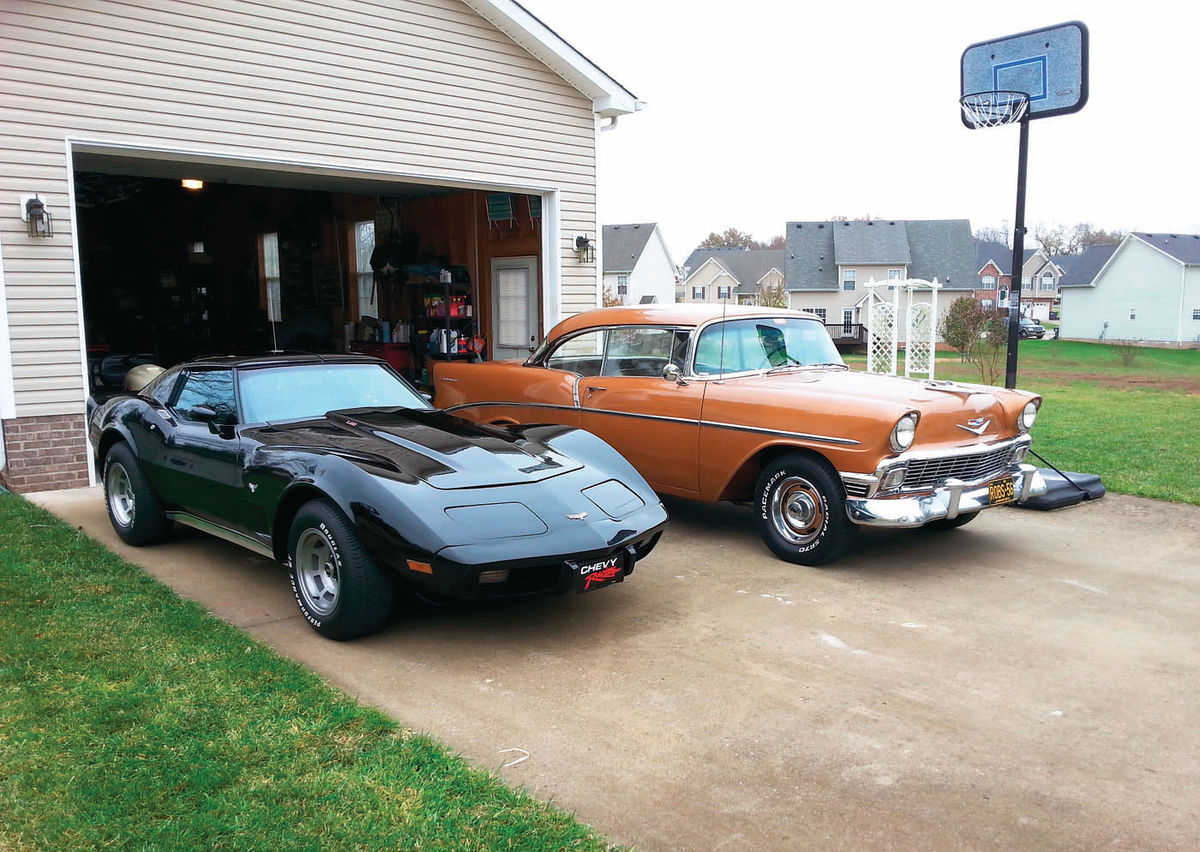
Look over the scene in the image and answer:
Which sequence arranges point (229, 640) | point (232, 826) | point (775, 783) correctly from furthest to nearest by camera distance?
point (229, 640) → point (775, 783) → point (232, 826)

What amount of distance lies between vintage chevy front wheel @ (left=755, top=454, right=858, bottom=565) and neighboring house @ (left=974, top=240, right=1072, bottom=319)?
69614mm

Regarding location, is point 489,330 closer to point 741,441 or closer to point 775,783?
point 741,441

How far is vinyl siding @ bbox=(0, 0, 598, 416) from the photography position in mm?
7797

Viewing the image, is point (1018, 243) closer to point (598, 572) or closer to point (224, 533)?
point (598, 572)

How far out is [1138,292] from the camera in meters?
52.5

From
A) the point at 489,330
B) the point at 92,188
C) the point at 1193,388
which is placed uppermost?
the point at 92,188

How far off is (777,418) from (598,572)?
2.07 meters

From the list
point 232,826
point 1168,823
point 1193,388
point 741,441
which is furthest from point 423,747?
point 1193,388

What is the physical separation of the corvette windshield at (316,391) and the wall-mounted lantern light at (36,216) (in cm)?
356

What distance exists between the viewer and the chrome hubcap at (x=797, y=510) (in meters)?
Answer: 5.87

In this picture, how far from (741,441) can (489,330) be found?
774cm

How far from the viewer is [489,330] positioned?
43.7ft

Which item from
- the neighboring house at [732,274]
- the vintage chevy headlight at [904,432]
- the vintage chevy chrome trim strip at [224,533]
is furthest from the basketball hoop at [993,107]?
the neighboring house at [732,274]

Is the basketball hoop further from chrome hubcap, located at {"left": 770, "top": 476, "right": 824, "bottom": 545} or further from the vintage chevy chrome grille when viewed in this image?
chrome hubcap, located at {"left": 770, "top": 476, "right": 824, "bottom": 545}
